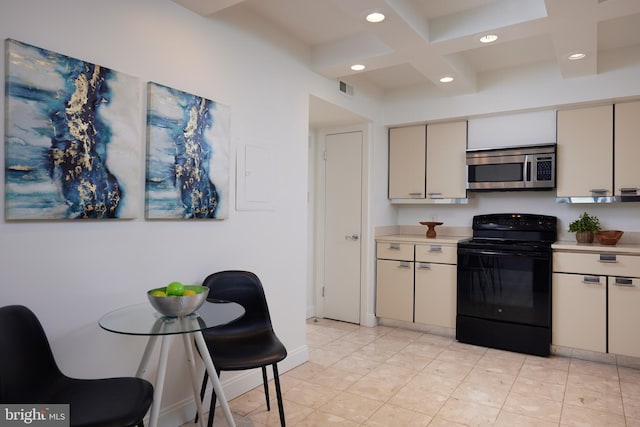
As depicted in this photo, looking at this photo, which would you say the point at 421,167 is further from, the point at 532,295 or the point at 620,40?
the point at 620,40

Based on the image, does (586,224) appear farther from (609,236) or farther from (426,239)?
(426,239)

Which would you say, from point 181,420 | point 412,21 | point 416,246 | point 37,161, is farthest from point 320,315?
point 37,161

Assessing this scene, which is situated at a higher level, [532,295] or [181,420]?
[532,295]

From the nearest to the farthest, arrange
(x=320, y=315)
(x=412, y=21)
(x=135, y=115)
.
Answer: (x=135, y=115) < (x=412, y=21) < (x=320, y=315)

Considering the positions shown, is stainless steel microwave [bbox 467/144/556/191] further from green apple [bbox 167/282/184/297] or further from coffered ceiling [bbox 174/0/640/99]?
green apple [bbox 167/282/184/297]

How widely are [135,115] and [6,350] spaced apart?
3.75 ft

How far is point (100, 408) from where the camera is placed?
1460 millimetres

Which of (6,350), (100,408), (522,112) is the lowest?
(100,408)

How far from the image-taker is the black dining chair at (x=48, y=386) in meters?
1.43

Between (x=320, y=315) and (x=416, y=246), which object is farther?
(x=320, y=315)

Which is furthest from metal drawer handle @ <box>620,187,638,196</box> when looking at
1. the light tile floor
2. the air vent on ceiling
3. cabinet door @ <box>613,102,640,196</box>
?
the air vent on ceiling

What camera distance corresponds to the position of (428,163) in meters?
4.33

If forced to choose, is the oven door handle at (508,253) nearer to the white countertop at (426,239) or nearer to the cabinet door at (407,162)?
the white countertop at (426,239)

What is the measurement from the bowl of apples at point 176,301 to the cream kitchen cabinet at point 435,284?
8.80 ft
